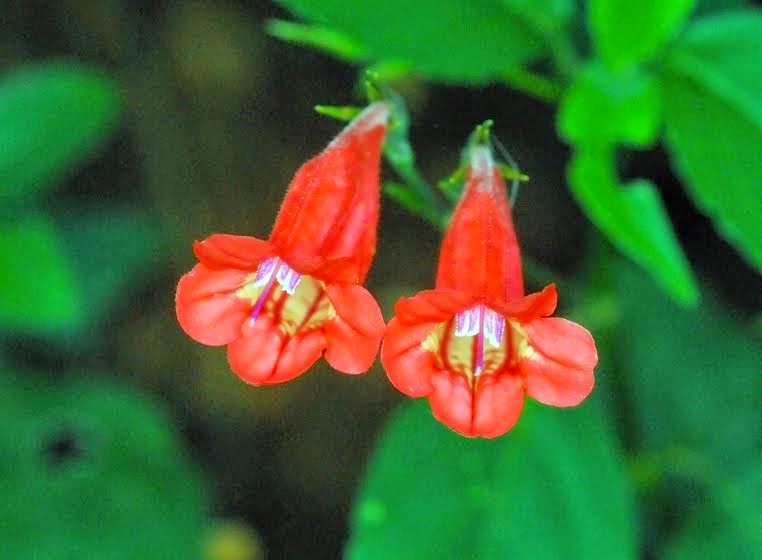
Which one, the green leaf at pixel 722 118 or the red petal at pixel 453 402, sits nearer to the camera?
the red petal at pixel 453 402

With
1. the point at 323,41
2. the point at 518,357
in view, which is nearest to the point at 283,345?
the point at 518,357

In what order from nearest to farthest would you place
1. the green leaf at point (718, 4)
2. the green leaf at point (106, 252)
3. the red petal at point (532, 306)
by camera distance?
the red petal at point (532, 306), the green leaf at point (718, 4), the green leaf at point (106, 252)

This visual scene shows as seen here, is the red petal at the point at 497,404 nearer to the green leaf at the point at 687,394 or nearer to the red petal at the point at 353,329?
the red petal at the point at 353,329

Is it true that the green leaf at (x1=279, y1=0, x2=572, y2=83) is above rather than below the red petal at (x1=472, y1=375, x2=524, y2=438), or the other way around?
above

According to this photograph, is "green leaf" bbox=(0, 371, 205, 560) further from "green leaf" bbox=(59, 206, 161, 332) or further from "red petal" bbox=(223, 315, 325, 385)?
"red petal" bbox=(223, 315, 325, 385)

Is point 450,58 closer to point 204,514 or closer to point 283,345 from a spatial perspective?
point 283,345

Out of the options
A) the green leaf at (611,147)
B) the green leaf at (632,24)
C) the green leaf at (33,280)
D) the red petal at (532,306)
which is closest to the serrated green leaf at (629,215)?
the green leaf at (611,147)

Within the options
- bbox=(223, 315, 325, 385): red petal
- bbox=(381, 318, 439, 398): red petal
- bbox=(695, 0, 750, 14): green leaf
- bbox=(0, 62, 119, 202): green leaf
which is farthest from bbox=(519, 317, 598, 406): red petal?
bbox=(0, 62, 119, 202): green leaf
